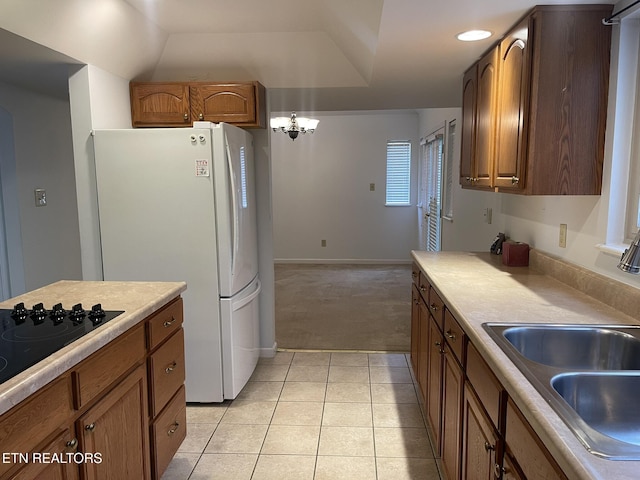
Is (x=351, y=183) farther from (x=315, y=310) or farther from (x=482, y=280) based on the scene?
(x=482, y=280)

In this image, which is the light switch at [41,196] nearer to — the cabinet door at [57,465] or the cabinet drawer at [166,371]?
the cabinet drawer at [166,371]

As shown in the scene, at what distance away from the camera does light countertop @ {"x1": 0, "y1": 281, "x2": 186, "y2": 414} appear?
43.8 inches

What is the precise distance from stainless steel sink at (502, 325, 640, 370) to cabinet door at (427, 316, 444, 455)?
55 cm

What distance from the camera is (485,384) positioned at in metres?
1.40

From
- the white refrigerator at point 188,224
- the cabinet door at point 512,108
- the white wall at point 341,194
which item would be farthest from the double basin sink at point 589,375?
the white wall at point 341,194

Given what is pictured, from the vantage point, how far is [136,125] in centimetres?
316

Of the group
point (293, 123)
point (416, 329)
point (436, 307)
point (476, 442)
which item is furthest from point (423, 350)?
point (293, 123)

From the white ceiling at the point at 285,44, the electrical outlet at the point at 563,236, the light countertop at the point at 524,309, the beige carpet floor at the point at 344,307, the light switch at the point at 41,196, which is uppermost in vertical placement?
the white ceiling at the point at 285,44

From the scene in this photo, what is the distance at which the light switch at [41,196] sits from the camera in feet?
11.2

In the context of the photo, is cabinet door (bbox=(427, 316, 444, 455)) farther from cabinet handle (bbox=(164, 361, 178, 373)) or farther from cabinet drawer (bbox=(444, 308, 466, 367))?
cabinet handle (bbox=(164, 361, 178, 373))

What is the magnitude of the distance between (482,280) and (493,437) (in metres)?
1.04

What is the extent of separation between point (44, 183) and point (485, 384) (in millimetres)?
3442

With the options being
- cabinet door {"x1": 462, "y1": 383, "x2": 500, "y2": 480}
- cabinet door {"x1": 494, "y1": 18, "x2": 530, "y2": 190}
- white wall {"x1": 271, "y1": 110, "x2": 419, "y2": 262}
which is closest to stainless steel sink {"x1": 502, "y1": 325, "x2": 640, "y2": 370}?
cabinet door {"x1": 462, "y1": 383, "x2": 500, "y2": 480}

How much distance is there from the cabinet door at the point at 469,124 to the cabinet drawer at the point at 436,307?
0.82 meters
